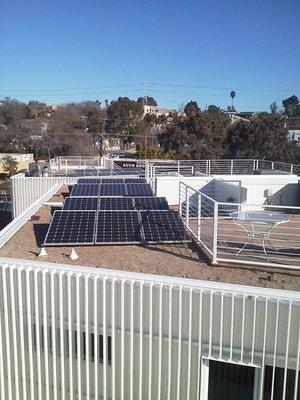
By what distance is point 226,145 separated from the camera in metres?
46.5

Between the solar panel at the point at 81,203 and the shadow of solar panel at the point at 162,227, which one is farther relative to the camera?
the solar panel at the point at 81,203

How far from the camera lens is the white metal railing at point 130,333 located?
477 centimetres

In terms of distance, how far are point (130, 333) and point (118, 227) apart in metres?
3.17

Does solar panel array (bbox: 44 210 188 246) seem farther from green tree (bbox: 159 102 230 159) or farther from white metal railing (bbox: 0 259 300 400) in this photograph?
green tree (bbox: 159 102 230 159)

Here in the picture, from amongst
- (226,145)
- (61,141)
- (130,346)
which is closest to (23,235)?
(130,346)

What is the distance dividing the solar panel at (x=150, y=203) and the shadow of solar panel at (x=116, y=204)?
7.2 inches

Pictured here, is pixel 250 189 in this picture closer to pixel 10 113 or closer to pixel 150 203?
pixel 150 203

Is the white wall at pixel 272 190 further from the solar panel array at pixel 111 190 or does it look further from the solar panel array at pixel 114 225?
the solar panel array at pixel 114 225

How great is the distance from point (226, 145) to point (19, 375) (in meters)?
43.1

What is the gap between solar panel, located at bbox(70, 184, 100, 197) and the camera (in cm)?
1233

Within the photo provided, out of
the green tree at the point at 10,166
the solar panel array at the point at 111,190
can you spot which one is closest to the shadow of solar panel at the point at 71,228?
the solar panel array at the point at 111,190

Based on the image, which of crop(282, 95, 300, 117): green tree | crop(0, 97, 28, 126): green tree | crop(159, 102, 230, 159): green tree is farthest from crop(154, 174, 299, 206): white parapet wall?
crop(282, 95, 300, 117): green tree

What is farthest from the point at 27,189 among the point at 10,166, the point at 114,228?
the point at 10,166

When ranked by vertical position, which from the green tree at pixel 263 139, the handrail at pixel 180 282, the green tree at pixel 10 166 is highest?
the green tree at pixel 263 139
